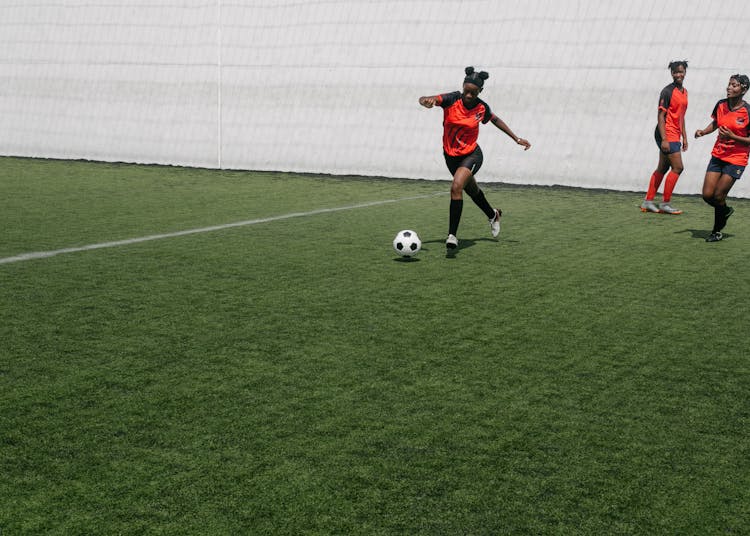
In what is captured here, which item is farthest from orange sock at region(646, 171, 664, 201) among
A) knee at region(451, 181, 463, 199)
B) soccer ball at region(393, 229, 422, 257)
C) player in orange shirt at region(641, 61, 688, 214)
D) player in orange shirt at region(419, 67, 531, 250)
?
soccer ball at region(393, 229, 422, 257)

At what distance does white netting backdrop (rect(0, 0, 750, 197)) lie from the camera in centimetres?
1538

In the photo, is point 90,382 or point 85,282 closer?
point 90,382

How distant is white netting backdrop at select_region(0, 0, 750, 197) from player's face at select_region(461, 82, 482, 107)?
24.6 feet

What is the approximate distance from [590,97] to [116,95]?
1065cm

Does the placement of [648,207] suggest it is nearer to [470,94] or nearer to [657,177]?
[657,177]

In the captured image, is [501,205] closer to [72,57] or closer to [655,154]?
[655,154]

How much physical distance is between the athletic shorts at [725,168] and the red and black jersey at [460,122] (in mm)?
2736

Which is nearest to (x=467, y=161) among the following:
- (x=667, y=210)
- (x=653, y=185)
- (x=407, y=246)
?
(x=407, y=246)

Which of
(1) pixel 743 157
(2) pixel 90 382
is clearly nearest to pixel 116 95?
(1) pixel 743 157

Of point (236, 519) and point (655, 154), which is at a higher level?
point (655, 154)

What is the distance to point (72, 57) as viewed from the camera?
20750mm

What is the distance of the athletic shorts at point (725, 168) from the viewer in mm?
9820

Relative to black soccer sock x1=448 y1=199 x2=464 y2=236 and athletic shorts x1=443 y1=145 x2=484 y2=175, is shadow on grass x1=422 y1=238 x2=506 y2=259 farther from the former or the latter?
athletic shorts x1=443 y1=145 x2=484 y2=175

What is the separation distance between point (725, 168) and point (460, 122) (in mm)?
3136
